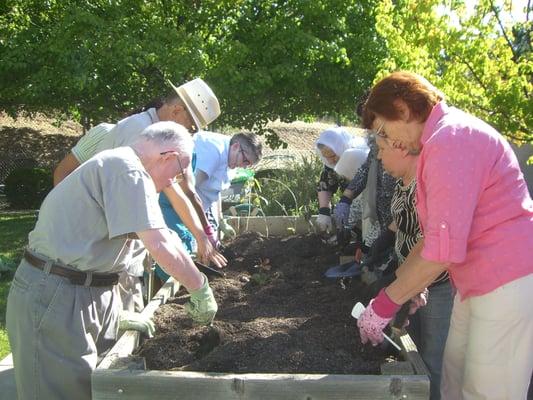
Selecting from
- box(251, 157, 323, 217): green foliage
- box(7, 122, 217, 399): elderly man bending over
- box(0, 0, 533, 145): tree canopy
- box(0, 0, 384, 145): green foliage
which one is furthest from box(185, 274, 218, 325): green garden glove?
box(0, 0, 384, 145): green foliage

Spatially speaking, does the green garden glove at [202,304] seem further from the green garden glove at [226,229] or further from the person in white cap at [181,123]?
the green garden glove at [226,229]

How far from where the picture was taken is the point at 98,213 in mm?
2367

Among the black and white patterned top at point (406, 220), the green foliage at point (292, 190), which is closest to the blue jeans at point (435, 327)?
the black and white patterned top at point (406, 220)

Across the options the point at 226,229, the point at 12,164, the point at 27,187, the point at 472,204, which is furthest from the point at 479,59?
the point at 12,164

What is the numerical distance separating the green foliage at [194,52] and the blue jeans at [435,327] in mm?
6791

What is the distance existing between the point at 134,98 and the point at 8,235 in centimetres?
331

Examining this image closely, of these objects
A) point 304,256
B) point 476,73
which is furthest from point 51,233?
point 304,256

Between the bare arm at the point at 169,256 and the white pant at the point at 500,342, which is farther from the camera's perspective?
the bare arm at the point at 169,256

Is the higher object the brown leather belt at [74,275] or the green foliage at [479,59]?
the green foliage at [479,59]

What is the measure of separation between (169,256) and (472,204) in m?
1.10

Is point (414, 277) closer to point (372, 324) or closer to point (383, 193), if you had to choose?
point (372, 324)

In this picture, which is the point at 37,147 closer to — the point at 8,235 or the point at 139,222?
the point at 8,235

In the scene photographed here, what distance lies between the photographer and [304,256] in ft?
16.3

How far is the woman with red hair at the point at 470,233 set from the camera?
193cm
